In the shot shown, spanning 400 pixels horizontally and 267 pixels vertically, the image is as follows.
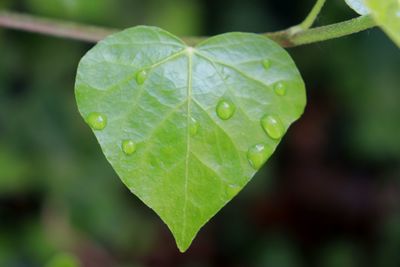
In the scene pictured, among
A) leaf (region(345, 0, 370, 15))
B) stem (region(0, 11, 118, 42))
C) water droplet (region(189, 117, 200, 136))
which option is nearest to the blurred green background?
stem (region(0, 11, 118, 42))

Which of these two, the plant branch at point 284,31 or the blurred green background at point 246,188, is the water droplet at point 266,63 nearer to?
the plant branch at point 284,31

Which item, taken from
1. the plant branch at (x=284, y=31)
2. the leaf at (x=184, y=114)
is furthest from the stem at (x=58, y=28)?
the leaf at (x=184, y=114)

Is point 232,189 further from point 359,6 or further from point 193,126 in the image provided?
point 359,6

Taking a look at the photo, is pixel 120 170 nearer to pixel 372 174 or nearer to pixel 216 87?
pixel 216 87

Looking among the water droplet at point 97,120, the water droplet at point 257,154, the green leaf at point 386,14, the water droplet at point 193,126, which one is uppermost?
the green leaf at point 386,14

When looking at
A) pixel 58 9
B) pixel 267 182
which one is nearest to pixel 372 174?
pixel 267 182

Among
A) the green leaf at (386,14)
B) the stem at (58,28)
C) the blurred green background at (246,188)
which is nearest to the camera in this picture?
the green leaf at (386,14)
